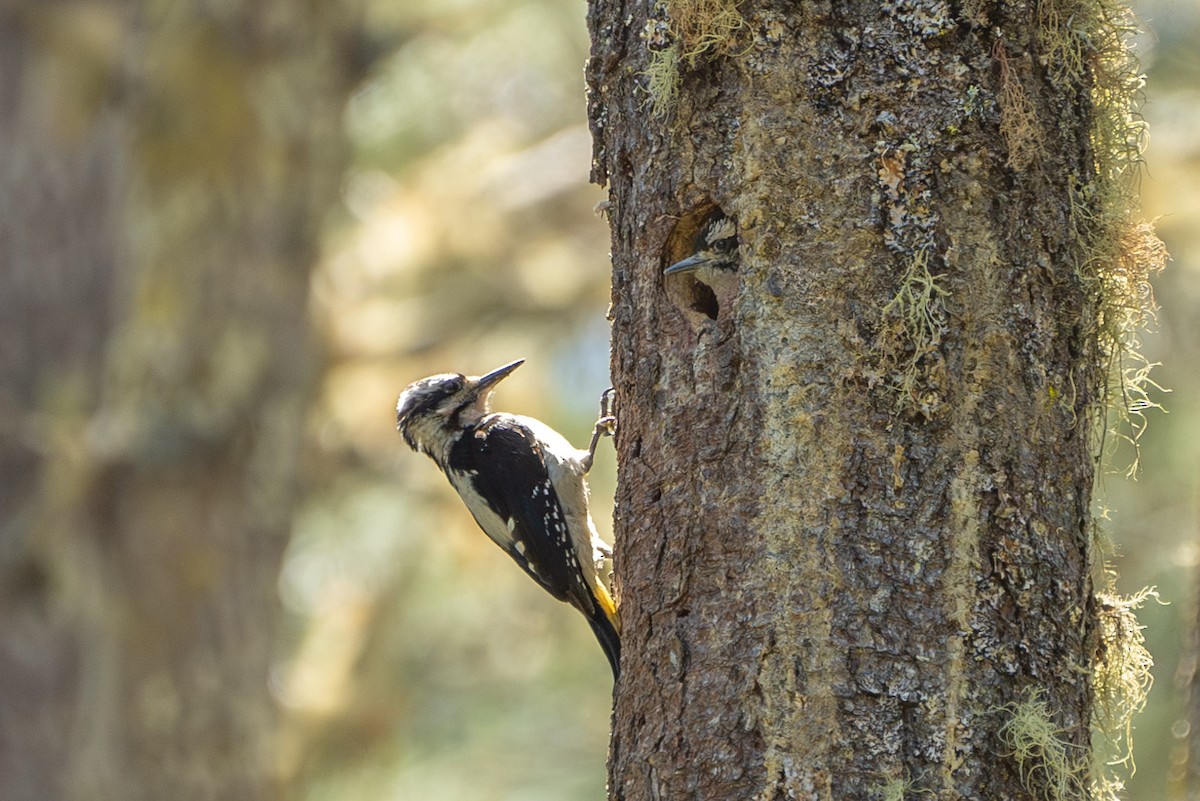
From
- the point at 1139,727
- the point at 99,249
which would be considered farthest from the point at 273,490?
the point at 1139,727

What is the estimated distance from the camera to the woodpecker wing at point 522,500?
4840mm

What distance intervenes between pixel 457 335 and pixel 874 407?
16.9 feet

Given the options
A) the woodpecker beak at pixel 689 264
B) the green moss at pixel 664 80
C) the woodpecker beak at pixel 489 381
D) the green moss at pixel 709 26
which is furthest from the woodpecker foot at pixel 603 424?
the green moss at pixel 709 26

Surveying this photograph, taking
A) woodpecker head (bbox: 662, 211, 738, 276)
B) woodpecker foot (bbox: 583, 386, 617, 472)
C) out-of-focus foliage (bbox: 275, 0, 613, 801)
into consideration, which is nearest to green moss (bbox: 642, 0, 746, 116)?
woodpecker head (bbox: 662, 211, 738, 276)

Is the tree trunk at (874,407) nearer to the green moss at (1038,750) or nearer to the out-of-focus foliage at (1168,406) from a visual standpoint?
the green moss at (1038,750)

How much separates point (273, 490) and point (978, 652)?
204 inches

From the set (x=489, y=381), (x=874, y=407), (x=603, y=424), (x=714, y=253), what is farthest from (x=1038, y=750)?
(x=489, y=381)

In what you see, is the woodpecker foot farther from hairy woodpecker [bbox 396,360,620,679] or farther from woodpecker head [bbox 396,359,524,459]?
woodpecker head [bbox 396,359,524,459]

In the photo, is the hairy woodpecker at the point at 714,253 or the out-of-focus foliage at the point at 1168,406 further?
the out-of-focus foliage at the point at 1168,406

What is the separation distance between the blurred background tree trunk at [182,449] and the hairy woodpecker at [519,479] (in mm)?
1919

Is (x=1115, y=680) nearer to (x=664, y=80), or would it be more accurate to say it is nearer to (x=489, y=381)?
(x=664, y=80)

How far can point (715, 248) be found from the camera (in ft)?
9.10

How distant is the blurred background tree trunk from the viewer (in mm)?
6754

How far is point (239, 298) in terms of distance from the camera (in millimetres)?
6965
